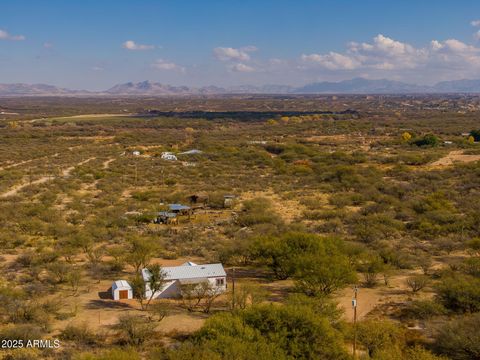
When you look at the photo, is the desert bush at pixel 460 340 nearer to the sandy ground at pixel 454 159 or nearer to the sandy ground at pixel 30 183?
the sandy ground at pixel 30 183

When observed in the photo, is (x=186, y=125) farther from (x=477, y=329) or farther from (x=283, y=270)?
(x=477, y=329)

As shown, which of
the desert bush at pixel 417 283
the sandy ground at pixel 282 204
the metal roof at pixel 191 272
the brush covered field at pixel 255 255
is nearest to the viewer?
the brush covered field at pixel 255 255

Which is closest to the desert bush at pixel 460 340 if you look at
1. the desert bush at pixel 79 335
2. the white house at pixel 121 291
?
the desert bush at pixel 79 335

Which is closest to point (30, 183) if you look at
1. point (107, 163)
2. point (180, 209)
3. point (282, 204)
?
point (107, 163)

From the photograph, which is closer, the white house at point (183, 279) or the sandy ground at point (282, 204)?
the white house at point (183, 279)

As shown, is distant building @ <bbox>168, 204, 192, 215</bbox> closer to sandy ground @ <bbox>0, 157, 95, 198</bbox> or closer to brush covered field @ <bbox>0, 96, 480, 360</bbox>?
brush covered field @ <bbox>0, 96, 480, 360</bbox>

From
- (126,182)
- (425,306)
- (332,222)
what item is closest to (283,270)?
(425,306)

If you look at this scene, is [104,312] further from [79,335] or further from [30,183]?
[30,183]
